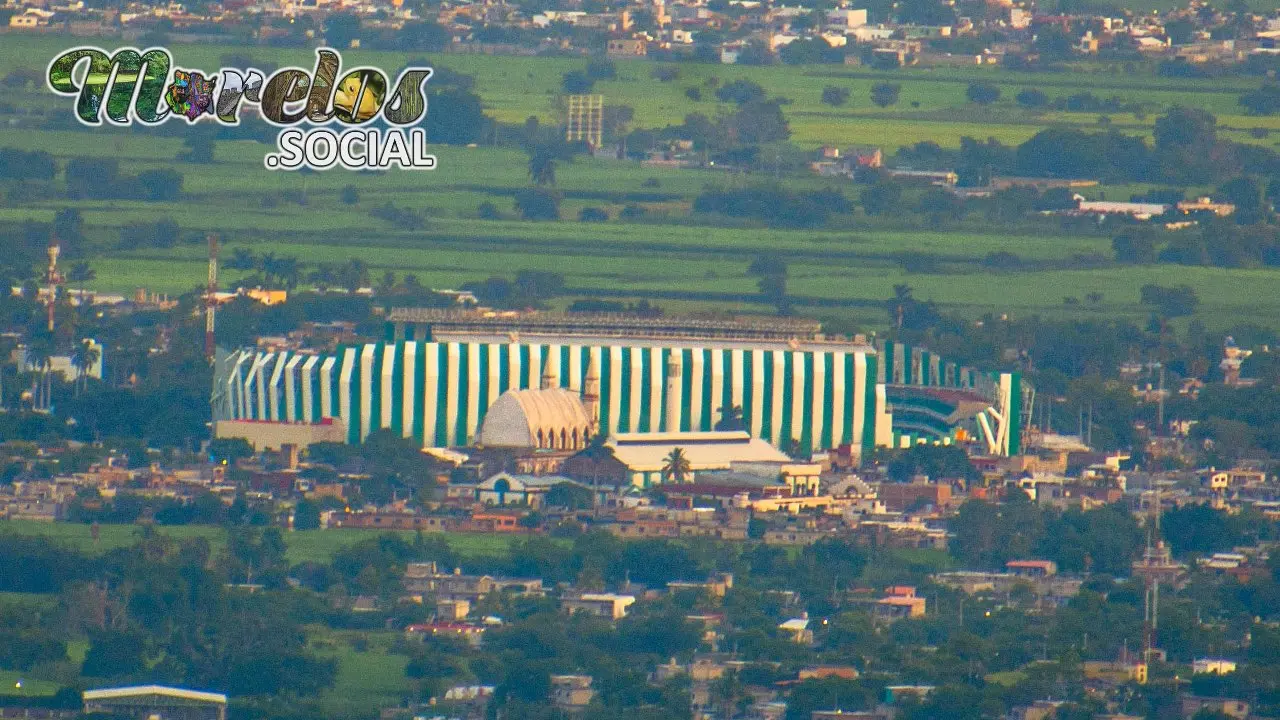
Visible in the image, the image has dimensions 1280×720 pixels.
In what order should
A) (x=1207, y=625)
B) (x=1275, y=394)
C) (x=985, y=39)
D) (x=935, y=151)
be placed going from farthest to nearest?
(x=985, y=39) < (x=935, y=151) < (x=1275, y=394) < (x=1207, y=625)

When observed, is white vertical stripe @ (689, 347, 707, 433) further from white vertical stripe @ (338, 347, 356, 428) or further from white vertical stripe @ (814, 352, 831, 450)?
white vertical stripe @ (338, 347, 356, 428)

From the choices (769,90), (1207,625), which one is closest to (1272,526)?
(1207,625)

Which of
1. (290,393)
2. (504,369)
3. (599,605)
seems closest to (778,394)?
(504,369)

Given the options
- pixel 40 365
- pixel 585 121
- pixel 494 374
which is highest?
pixel 585 121

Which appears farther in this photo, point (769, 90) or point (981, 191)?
point (769, 90)

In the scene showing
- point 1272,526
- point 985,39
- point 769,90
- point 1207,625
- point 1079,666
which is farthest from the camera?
point 985,39

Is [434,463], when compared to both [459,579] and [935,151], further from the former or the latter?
[935,151]

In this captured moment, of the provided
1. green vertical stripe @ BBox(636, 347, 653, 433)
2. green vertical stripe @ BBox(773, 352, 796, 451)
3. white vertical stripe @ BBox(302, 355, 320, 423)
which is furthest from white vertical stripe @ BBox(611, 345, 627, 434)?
white vertical stripe @ BBox(302, 355, 320, 423)

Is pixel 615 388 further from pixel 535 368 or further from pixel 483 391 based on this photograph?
pixel 483 391
